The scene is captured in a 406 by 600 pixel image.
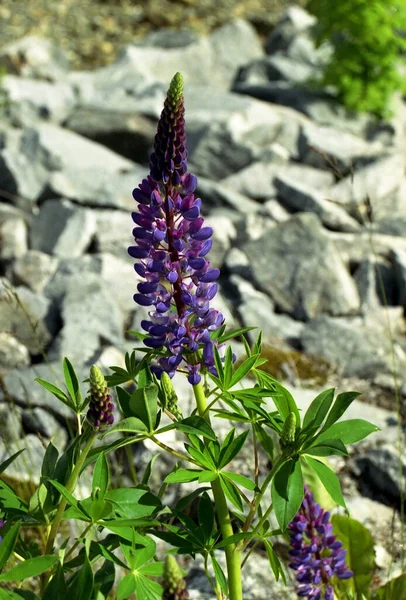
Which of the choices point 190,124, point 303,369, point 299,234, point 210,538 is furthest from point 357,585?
point 190,124

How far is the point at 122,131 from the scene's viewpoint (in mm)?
8391

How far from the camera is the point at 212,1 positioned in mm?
13344

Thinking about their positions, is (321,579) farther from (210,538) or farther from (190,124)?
(190,124)

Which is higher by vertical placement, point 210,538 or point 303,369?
point 210,538

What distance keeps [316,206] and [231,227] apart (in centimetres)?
75

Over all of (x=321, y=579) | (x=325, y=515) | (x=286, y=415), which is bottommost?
(x=321, y=579)

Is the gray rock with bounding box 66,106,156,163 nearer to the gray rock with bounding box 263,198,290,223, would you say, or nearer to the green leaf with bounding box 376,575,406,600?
the gray rock with bounding box 263,198,290,223

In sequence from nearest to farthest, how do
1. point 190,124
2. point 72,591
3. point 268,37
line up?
point 72,591, point 190,124, point 268,37

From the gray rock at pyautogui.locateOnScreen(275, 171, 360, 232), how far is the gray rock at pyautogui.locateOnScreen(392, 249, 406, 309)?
772 millimetres

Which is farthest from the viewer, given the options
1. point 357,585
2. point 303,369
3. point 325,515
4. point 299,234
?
point 299,234

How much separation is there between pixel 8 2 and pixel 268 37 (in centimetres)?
383

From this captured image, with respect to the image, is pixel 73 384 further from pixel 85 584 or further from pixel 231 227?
pixel 231 227

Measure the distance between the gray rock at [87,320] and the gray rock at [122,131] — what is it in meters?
3.09

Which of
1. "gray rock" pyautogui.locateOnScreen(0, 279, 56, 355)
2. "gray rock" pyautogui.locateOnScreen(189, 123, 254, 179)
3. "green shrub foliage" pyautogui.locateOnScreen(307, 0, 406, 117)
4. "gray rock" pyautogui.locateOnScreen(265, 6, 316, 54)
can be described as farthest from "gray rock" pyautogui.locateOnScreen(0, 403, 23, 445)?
"gray rock" pyautogui.locateOnScreen(265, 6, 316, 54)
